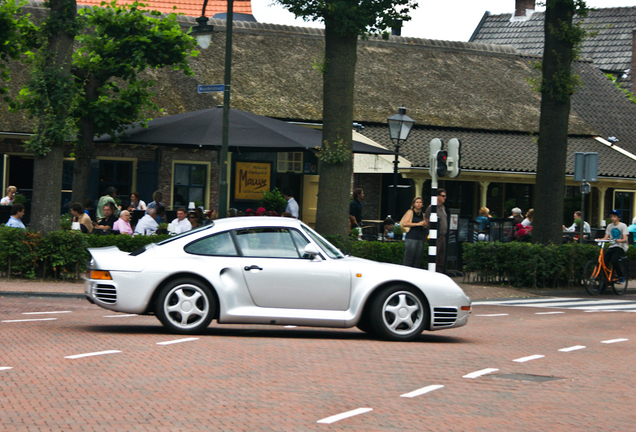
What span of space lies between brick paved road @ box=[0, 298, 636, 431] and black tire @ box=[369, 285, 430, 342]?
8.0 inches

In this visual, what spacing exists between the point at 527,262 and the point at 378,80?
58.6ft

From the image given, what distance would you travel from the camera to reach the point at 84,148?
69.5 ft

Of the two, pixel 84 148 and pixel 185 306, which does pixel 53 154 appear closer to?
pixel 84 148

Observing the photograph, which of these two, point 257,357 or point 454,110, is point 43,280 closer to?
point 257,357

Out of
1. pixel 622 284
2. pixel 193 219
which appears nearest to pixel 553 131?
pixel 622 284

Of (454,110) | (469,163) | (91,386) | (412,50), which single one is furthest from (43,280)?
(412,50)

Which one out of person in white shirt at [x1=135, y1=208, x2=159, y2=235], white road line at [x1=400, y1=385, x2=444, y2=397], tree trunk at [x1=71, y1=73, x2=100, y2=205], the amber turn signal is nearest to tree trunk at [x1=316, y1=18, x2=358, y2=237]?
person in white shirt at [x1=135, y1=208, x2=159, y2=235]

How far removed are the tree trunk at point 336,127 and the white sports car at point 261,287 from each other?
25.0 feet

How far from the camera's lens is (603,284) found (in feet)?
64.5

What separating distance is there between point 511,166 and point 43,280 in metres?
20.3

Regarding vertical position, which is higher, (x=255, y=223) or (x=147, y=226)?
(x=255, y=223)

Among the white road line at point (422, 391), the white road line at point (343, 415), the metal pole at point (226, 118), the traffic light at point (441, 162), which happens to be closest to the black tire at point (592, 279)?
the traffic light at point (441, 162)

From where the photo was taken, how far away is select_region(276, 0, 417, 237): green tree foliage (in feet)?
58.7

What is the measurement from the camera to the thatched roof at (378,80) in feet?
102
